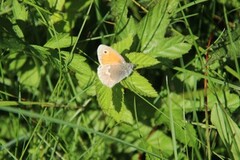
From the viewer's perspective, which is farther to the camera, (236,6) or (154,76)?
(154,76)

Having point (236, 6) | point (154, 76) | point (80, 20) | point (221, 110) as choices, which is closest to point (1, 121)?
point (80, 20)

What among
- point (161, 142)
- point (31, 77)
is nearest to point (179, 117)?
point (161, 142)

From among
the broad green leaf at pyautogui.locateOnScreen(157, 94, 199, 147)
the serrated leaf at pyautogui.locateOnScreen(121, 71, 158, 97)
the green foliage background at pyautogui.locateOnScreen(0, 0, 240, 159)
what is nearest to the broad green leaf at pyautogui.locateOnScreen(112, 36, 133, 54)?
the green foliage background at pyautogui.locateOnScreen(0, 0, 240, 159)

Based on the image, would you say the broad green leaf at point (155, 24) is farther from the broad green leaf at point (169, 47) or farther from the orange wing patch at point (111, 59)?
the orange wing patch at point (111, 59)

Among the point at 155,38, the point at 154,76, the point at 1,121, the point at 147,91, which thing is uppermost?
the point at 155,38

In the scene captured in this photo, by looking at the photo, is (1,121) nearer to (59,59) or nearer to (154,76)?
(59,59)

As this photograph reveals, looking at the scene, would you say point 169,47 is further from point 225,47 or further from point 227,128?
point 227,128

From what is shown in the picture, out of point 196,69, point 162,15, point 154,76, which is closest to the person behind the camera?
point 162,15
